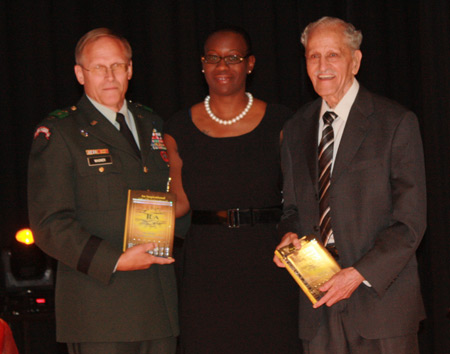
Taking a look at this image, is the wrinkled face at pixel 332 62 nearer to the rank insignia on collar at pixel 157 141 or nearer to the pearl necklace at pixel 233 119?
the pearl necklace at pixel 233 119

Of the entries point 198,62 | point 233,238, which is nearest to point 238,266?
point 233,238

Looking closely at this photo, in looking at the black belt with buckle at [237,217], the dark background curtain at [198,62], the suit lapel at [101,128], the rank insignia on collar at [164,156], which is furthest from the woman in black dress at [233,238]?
the dark background curtain at [198,62]

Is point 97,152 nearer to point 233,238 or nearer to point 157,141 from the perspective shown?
point 157,141

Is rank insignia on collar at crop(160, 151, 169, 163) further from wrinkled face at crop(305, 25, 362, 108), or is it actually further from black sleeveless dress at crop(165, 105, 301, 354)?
wrinkled face at crop(305, 25, 362, 108)

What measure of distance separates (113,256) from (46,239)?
0.28 metres

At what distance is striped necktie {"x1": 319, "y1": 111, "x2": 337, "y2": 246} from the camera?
102 inches

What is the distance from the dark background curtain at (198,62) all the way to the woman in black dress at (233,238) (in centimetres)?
161

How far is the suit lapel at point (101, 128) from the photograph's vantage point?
2.74 m

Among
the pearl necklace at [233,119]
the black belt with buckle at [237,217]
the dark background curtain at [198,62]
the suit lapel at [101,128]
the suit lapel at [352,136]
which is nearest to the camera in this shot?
the suit lapel at [352,136]

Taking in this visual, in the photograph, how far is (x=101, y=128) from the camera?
2754mm

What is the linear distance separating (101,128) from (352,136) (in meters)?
1.05

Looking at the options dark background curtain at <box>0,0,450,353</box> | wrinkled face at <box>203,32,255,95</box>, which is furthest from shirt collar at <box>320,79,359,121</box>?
dark background curtain at <box>0,0,450,353</box>

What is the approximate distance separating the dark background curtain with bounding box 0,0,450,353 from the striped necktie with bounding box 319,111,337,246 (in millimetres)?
2139

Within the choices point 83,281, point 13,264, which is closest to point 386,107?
point 83,281
